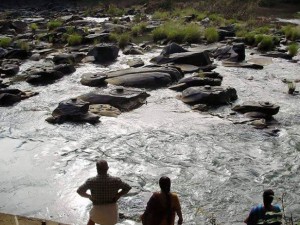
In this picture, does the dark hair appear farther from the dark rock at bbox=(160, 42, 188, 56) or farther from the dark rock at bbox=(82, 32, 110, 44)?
the dark rock at bbox=(82, 32, 110, 44)

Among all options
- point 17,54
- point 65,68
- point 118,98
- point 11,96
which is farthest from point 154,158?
point 17,54

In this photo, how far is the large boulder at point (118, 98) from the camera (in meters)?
15.5

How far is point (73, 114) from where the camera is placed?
47.0 feet

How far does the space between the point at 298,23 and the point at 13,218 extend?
3095 centimetres

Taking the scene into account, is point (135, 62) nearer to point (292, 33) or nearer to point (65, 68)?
point (65, 68)

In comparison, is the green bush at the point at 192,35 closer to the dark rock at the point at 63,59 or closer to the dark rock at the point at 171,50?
the dark rock at the point at 171,50

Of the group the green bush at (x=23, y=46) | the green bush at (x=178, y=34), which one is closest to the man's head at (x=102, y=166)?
the green bush at (x=23, y=46)

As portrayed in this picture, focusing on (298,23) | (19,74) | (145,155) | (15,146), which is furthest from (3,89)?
(298,23)

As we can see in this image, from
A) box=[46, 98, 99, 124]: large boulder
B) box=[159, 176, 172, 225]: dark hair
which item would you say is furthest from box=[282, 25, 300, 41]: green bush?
box=[159, 176, 172, 225]: dark hair

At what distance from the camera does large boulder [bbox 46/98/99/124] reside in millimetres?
14250

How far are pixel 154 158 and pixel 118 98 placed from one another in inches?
174

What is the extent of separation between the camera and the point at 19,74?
2031cm

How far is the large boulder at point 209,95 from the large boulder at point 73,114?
3.62 m

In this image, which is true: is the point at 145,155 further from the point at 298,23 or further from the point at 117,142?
the point at 298,23
